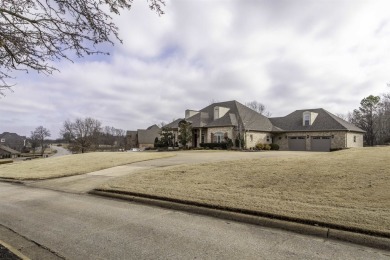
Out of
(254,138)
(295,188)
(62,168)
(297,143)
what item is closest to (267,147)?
(254,138)

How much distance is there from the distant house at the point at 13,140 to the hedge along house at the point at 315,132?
117 metres

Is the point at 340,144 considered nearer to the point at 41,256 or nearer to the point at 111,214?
the point at 111,214

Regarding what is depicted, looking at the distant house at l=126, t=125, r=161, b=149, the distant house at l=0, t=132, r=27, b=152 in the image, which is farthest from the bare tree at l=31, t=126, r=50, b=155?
the distant house at l=126, t=125, r=161, b=149

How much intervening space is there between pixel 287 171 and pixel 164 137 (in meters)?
34.6

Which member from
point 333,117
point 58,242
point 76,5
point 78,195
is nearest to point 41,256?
point 58,242

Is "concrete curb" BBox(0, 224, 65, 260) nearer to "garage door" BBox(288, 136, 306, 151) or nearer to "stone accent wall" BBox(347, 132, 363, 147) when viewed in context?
"garage door" BBox(288, 136, 306, 151)

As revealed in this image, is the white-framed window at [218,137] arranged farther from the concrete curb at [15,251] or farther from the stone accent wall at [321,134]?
the concrete curb at [15,251]

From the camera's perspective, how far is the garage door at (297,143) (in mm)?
38469

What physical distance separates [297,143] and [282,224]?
34621mm

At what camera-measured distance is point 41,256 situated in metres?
5.10

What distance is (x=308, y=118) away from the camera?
128 ft

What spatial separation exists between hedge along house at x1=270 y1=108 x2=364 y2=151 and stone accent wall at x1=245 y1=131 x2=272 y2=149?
170cm

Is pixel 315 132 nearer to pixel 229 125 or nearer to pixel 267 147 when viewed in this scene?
pixel 267 147

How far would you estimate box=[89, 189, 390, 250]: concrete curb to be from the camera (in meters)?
5.31
